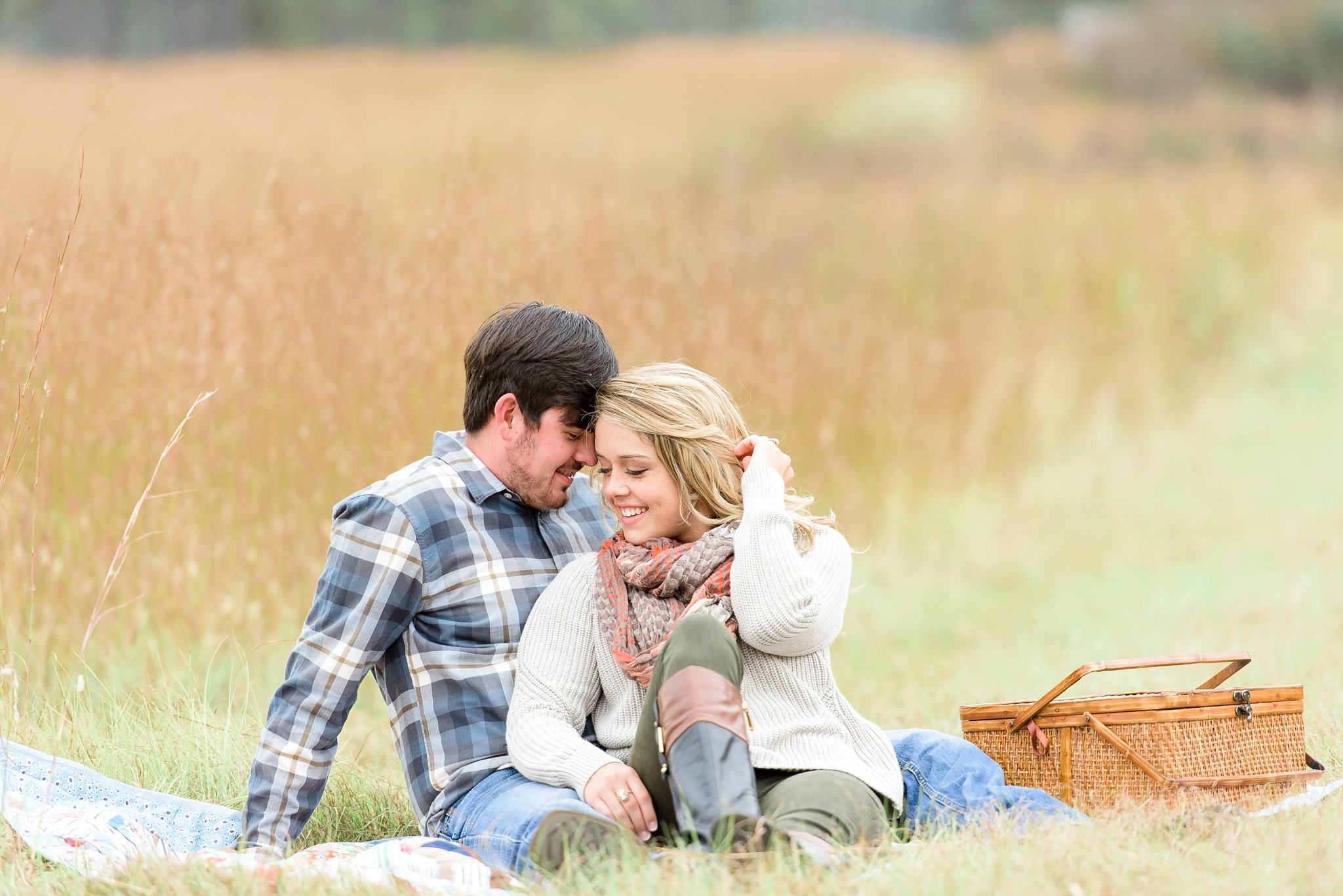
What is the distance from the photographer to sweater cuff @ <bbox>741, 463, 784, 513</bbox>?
226 cm

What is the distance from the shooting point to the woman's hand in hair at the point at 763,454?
93.0 inches

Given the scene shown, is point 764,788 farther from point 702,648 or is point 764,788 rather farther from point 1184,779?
point 1184,779

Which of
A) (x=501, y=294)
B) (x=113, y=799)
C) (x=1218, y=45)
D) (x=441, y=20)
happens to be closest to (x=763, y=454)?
(x=113, y=799)

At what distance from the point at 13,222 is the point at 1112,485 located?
5581 millimetres

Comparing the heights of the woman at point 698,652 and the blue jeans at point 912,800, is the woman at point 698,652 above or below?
above

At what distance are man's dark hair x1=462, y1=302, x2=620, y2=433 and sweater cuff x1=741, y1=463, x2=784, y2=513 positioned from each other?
350 millimetres

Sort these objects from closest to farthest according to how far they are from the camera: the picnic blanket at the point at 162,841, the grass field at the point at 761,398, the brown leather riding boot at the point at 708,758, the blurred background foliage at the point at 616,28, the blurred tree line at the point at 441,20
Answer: the brown leather riding boot at the point at 708,758 → the picnic blanket at the point at 162,841 → the grass field at the point at 761,398 → the blurred tree line at the point at 441,20 → the blurred background foliage at the point at 616,28

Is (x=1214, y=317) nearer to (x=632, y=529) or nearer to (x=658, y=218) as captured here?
(x=658, y=218)

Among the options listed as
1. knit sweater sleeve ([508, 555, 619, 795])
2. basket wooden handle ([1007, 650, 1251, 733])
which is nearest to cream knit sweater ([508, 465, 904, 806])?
knit sweater sleeve ([508, 555, 619, 795])

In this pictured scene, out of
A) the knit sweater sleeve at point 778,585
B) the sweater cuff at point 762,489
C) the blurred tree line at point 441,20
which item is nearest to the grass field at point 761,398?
the knit sweater sleeve at point 778,585

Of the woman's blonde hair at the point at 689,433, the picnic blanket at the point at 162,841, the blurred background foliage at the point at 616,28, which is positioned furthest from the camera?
the blurred background foliage at the point at 616,28

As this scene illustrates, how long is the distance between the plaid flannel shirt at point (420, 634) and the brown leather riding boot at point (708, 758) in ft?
1.57

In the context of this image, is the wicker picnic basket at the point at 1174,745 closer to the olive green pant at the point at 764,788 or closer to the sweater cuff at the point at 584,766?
the olive green pant at the point at 764,788

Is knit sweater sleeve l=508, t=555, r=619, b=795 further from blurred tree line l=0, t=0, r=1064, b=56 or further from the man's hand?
blurred tree line l=0, t=0, r=1064, b=56
